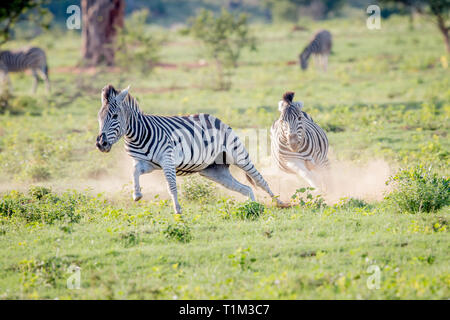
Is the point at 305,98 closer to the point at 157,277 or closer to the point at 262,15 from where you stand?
the point at 157,277

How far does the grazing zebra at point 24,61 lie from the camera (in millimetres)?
21281

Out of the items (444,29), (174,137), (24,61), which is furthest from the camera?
(444,29)

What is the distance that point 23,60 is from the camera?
70.7 feet

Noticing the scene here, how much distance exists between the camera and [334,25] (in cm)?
3641

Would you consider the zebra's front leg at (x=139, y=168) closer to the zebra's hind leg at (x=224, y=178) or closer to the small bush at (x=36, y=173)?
the zebra's hind leg at (x=224, y=178)

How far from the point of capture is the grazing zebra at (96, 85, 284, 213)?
7543 millimetres

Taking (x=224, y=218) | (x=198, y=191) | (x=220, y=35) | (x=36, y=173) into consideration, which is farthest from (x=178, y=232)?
(x=220, y=35)

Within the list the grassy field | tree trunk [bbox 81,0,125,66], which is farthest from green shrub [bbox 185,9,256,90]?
tree trunk [bbox 81,0,125,66]

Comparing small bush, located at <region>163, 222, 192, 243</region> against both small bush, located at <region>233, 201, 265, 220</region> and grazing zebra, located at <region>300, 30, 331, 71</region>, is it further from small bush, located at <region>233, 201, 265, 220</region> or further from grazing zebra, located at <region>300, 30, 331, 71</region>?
grazing zebra, located at <region>300, 30, 331, 71</region>

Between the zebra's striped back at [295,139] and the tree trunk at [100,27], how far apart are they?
16031mm

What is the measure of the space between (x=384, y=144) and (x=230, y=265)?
707cm

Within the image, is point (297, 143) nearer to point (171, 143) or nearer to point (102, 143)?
point (171, 143)

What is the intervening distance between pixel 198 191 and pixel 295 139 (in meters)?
1.83

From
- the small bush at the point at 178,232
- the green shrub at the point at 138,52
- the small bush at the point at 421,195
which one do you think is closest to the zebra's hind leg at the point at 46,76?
the green shrub at the point at 138,52
